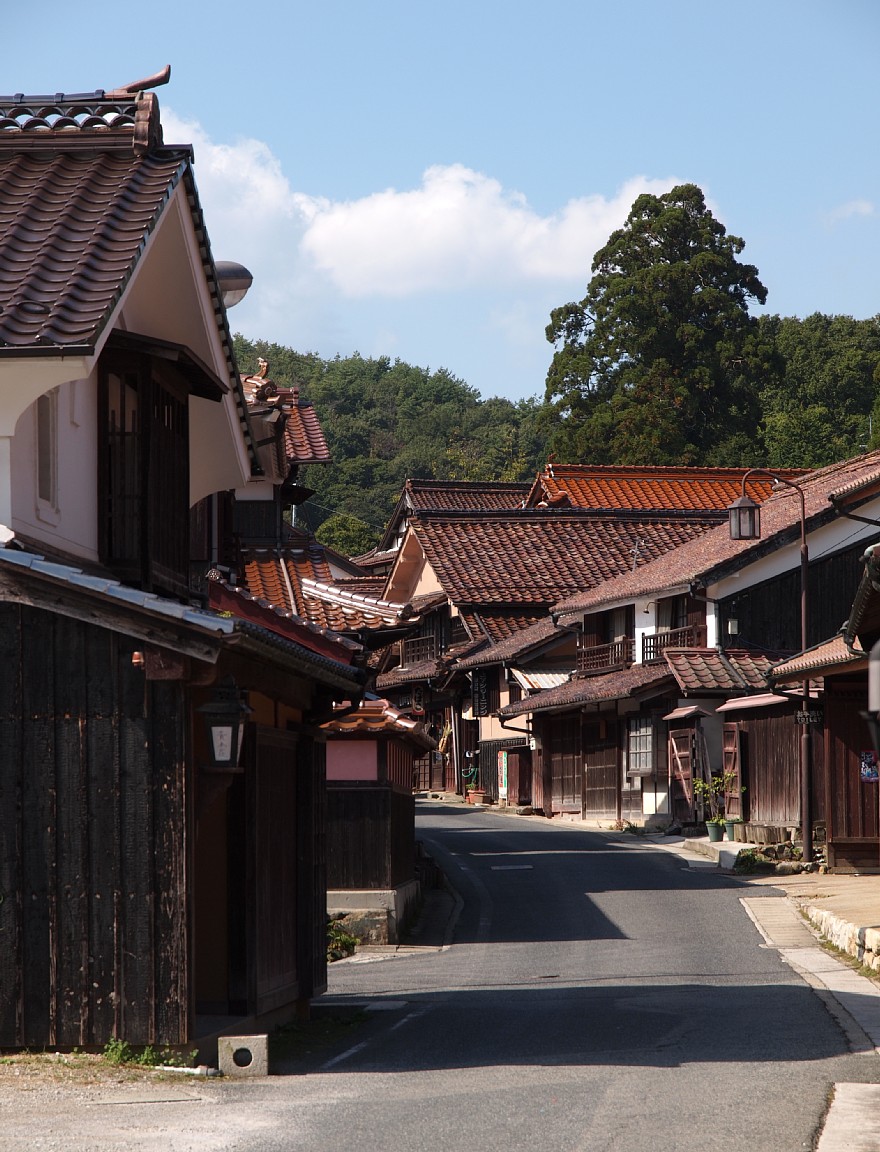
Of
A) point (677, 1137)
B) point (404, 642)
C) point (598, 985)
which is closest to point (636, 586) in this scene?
point (404, 642)

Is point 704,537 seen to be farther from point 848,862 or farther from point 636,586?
point 848,862

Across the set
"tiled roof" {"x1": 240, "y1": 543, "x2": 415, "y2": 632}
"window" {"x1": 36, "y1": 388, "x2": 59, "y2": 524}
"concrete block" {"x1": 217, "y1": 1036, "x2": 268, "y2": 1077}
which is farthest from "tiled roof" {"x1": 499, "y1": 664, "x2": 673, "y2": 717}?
"concrete block" {"x1": 217, "y1": 1036, "x2": 268, "y2": 1077}

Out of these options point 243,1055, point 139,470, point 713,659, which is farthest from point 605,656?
point 243,1055

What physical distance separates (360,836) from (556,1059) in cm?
1060

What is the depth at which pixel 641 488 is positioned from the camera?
189 feet

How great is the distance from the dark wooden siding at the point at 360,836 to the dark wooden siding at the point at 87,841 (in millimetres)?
11393

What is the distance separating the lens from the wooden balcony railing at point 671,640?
1474 inches

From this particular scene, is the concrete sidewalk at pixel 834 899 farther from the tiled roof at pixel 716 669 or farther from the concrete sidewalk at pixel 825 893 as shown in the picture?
the tiled roof at pixel 716 669

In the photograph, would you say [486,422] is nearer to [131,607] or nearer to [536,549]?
[536,549]

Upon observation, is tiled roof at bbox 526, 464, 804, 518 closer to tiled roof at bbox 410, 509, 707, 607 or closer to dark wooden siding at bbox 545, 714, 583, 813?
tiled roof at bbox 410, 509, 707, 607

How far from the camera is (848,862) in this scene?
26.3 metres

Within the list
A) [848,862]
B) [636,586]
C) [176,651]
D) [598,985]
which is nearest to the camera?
[176,651]

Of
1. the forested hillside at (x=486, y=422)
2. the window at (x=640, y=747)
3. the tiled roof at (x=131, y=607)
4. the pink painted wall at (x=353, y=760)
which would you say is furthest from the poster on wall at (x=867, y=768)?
the forested hillside at (x=486, y=422)

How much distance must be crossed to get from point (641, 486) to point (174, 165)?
46.8 m
